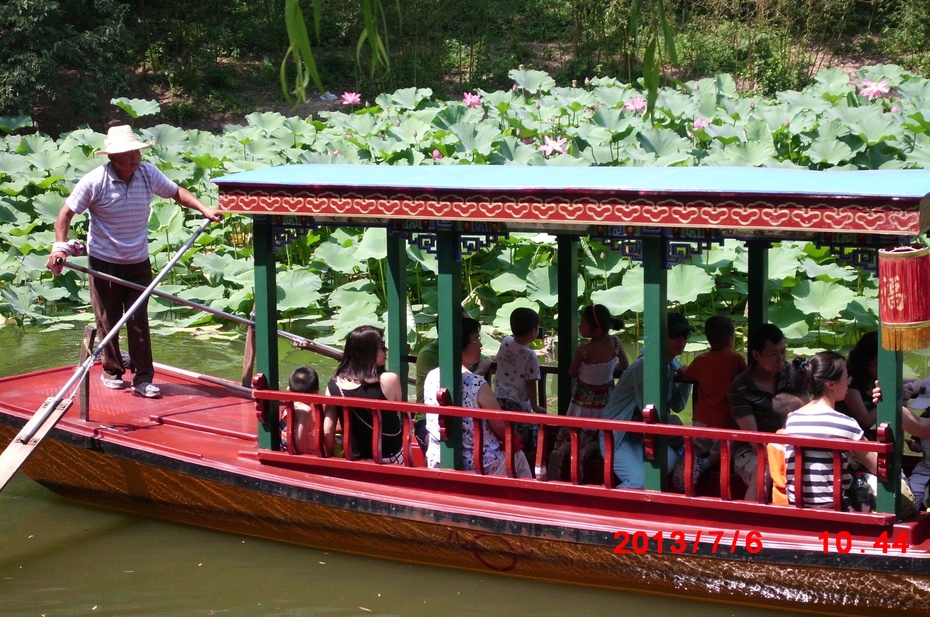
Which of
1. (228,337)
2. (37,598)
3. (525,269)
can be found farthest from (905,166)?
(37,598)

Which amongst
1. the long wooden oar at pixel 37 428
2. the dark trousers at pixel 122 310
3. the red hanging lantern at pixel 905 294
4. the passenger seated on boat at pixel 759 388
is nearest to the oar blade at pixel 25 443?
the long wooden oar at pixel 37 428

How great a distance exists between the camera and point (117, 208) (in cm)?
604

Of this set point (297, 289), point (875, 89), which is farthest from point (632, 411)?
point (875, 89)

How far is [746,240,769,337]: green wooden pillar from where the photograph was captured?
534 centimetres

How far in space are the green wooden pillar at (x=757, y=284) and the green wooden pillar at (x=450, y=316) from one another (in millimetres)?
1431

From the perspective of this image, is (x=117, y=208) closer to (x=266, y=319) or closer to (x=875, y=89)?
(x=266, y=319)

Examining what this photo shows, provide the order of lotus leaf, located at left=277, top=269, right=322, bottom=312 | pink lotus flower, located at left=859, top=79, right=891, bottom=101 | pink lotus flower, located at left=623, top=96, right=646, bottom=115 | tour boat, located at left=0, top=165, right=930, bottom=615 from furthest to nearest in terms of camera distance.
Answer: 1. pink lotus flower, located at left=859, top=79, right=891, bottom=101
2. pink lotus flower, located at left=623, top=96, right=646, bottom=115
3. lotus leaf, located at left=277, top=269, right=322, bottom=312
4. tour boat, located at left=0, top=165, right=930, bottom=615

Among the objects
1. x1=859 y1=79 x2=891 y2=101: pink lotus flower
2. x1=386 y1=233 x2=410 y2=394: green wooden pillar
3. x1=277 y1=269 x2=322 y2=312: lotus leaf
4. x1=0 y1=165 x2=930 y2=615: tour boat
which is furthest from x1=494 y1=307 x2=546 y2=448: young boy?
x1=859 y1=79 x2=891 y2=101: pink lotus flower

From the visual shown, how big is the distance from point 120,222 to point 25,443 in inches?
52.2

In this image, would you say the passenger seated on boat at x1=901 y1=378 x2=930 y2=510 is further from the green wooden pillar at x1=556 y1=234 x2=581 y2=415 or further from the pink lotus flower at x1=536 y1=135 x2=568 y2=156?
the pink lotus flower at x1=536 y1=135 x2=568 y2=156

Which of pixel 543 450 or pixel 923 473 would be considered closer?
pixel 923 473

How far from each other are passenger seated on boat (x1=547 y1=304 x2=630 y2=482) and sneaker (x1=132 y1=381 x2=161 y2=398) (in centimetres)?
239

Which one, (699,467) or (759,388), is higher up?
(759,388)

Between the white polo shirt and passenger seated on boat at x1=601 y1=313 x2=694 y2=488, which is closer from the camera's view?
passenger seated on boat at x1=601 y1=313 x2=694 y2=488
